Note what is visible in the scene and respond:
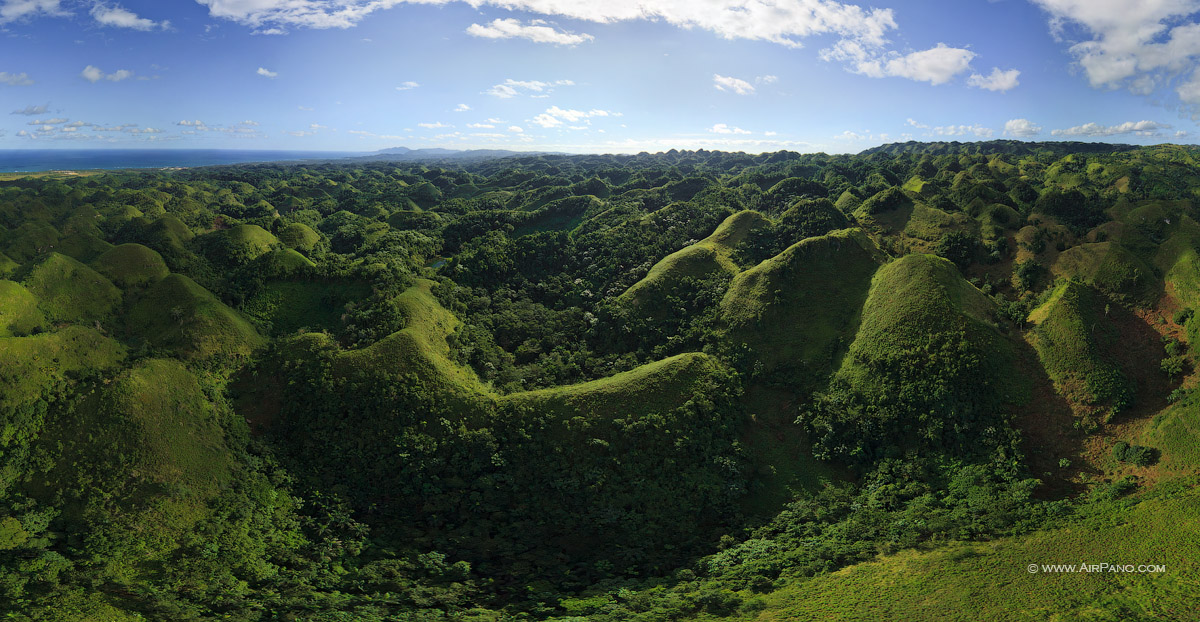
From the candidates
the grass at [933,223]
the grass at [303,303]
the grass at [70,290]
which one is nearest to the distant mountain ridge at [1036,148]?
the grass at [933,223]

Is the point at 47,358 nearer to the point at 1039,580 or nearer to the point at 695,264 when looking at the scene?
the point at 695,264

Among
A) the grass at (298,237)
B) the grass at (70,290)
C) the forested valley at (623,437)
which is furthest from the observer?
the grass at (298,237)

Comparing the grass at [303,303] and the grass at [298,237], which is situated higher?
the grass at [298,237]

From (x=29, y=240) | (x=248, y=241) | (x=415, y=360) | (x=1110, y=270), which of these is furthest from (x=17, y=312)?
(x=1110, y=270)

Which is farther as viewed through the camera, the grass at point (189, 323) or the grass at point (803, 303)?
the grass at point (803, 303)

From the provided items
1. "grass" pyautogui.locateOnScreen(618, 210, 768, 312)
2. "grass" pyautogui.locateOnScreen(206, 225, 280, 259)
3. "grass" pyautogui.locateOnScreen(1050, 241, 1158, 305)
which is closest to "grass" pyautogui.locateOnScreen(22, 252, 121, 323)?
"grass" pyautogui.locateOnScreen(206, 225, 280, 259)

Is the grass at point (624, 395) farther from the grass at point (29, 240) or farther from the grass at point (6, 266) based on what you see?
the grass at point (29, 240)
